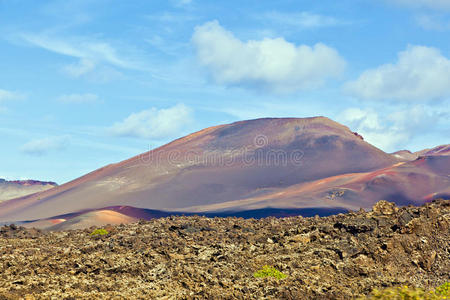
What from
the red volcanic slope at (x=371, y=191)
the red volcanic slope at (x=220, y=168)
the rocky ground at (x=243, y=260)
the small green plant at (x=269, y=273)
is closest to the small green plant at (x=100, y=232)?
the rocky ground at (x=243, y=260)

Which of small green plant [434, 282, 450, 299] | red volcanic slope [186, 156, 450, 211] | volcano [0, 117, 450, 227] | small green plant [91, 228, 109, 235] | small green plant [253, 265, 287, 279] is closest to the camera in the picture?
small green plant [434, 282, 450, 299]

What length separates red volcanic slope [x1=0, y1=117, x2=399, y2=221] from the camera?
4887 inches

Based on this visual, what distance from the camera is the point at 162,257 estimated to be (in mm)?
17062

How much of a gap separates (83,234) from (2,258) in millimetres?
6614

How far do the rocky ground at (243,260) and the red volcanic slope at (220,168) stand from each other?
96.9m

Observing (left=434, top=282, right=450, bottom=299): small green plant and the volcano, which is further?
the volcano

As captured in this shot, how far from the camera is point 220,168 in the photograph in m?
136

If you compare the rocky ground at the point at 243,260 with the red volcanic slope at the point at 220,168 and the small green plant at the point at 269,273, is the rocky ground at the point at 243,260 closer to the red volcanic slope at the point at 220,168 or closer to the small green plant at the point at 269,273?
the small green plant at the point at 269,273

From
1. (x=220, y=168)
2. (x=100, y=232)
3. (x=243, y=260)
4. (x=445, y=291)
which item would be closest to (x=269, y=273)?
(x=243, y=260)

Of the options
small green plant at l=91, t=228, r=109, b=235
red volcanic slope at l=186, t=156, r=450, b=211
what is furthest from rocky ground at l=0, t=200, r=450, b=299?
red volcanic slope at l=186, t=156, r=450, b=211

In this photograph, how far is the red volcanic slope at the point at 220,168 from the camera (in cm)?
12412

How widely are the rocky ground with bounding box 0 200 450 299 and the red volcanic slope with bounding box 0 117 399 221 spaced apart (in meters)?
96.9

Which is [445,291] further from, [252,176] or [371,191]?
[252,176]

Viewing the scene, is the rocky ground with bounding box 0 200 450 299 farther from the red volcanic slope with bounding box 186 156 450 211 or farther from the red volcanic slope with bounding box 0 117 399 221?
the red volcanic slope with bounding box 0 117 399 221
